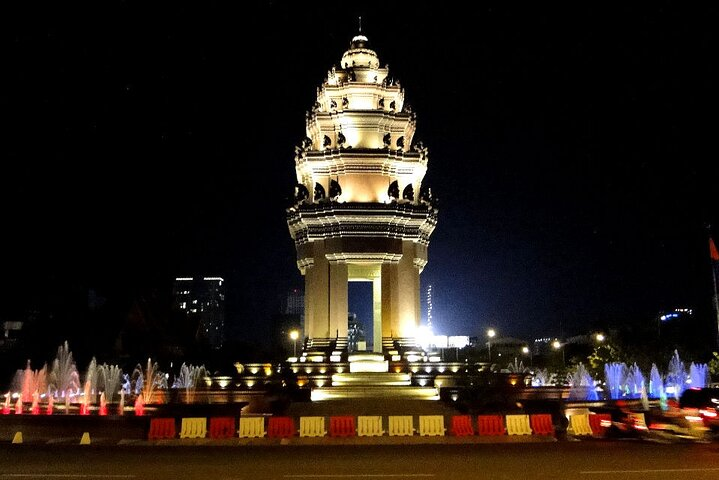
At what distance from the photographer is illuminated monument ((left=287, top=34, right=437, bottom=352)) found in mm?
37125

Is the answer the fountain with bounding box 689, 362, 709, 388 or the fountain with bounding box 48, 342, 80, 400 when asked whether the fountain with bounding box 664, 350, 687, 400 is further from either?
the fountain with bounding box 48, 342, 80, 400

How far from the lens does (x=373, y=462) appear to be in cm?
1533

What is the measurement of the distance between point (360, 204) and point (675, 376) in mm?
21364

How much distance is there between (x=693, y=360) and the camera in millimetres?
47719

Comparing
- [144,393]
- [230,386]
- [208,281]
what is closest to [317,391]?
[230,386]

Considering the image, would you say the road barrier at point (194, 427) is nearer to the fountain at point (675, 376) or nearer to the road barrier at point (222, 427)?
the road barrier at point (222, 427)

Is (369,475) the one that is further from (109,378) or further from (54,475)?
(109,378)

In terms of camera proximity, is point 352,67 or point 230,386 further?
point 352,67

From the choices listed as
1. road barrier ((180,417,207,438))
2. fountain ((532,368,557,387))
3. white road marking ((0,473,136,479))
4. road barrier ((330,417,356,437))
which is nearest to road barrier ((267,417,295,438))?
Answer: road barrier ((330,417,356,437))

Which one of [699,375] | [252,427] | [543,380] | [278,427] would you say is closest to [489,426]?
[278,427]

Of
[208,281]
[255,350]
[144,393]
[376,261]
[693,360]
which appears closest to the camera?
[144,393]

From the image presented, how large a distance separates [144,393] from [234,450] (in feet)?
40.6

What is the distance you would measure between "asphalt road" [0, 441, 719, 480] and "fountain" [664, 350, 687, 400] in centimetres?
2085

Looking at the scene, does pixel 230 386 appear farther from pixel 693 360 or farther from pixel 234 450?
pixel 693 360
